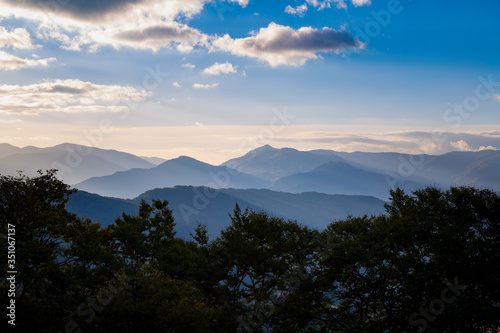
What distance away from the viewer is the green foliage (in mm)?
24078

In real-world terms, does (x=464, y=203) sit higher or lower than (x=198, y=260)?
higher

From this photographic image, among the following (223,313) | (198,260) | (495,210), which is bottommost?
(223,313)

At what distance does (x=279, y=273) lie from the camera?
34562 mm

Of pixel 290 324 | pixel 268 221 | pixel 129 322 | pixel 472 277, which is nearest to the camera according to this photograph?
pixel 129 322

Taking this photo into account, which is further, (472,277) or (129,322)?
(472,277)

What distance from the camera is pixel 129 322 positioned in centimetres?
2236

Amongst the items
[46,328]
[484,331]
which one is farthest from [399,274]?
[46,328]

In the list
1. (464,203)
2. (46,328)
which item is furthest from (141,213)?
(464,203)

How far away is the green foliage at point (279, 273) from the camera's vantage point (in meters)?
24.1

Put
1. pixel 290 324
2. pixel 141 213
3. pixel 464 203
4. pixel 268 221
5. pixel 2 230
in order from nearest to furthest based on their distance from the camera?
pixel 2 230 < pixel 464 203 < pixel 290 324 < pixel 268 221 < pixel 141 213

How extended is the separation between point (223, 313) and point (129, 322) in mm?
7687

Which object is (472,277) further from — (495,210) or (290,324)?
(290,324)

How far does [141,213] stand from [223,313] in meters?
→ 34.4

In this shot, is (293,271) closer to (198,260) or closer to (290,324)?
(290,324)
